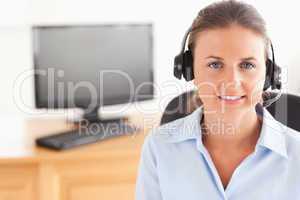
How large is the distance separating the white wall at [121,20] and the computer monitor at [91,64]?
1.00ft

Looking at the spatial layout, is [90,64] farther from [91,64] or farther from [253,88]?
[253,88]

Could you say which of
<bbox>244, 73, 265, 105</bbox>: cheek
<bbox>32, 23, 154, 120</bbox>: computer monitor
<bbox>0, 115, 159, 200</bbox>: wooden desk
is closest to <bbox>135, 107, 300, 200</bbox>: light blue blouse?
<bbox>244, 73, 265, 105</bbox>: cheek

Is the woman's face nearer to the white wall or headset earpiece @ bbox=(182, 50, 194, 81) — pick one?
headset earpiece @ bbox=(182, 50, 194, 81)

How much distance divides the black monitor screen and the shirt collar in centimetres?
87

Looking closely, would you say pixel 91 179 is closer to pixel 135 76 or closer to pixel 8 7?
pixel 135 76

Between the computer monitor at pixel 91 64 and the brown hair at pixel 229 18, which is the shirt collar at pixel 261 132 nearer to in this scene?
the brown hair at pixel 229 18

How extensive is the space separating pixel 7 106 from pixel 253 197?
1.65 meters

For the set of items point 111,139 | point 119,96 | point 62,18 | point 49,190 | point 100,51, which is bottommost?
point 49,190

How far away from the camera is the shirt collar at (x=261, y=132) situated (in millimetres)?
1086

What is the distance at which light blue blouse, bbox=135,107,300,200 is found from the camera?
1072mm

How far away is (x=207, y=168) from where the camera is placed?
3.72 ft

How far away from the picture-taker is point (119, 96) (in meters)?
2.12

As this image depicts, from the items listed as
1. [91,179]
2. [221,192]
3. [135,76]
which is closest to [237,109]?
[221,192]

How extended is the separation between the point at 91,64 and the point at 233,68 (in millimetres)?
1097
